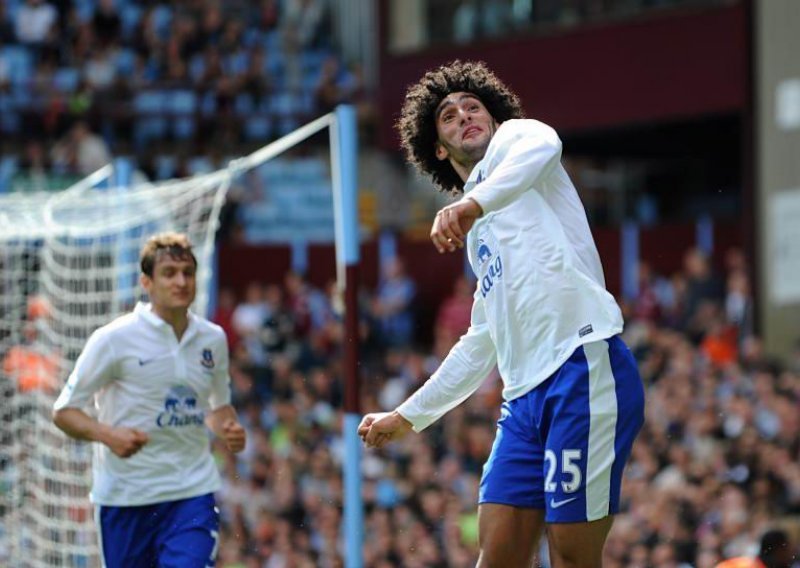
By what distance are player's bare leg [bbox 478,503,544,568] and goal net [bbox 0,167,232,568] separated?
16.8 ft

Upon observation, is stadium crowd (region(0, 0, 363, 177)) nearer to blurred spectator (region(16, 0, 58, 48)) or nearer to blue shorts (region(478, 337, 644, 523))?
blurred spectator (region(16, 0, 58, 48))

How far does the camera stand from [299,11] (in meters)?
27.0

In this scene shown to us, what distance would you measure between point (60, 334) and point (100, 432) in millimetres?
4587

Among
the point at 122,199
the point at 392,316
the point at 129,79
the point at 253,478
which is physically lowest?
the point at 253,478

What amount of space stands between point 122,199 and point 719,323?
7097 mm

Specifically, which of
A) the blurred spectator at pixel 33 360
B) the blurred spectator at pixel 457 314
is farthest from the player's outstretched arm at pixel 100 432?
the blurred spectator at pixel 457 314

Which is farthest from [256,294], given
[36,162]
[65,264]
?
[65,264]

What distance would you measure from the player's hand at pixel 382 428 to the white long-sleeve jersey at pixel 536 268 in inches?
21.3

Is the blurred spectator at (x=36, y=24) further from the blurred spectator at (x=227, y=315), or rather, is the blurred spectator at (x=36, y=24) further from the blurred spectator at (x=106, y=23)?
the blurred spectator at (x=227, y=315)

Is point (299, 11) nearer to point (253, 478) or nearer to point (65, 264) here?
point (253, 478)

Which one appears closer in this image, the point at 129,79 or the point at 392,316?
the point at 392,316

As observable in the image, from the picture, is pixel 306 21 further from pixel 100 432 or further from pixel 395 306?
pixel 100 432

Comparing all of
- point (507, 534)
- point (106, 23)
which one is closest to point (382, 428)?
point (507, 534)

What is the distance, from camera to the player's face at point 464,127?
251 inches
